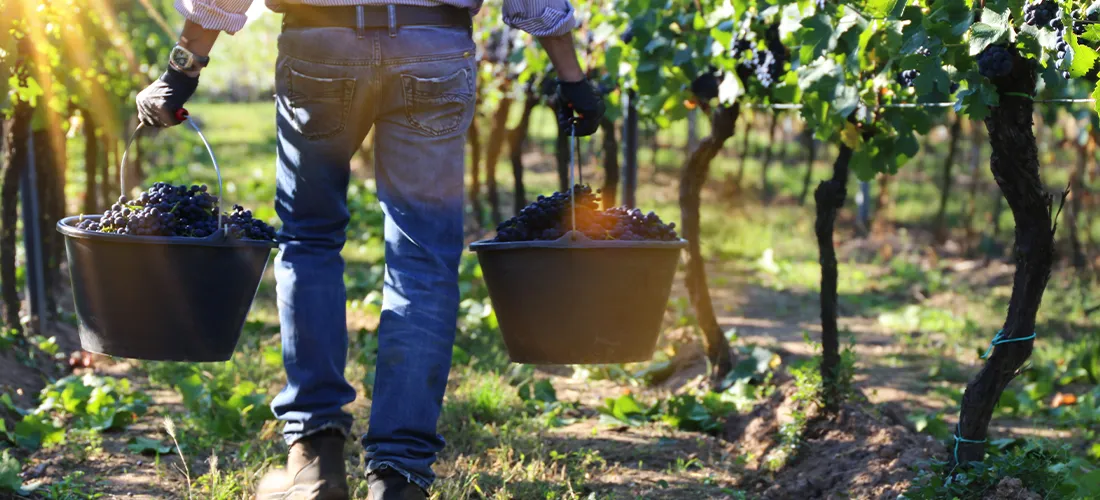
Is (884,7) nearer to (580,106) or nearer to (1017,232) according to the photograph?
(1017,232)

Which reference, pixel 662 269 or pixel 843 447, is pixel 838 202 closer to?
pixel 843 447

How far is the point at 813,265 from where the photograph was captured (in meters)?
8.88

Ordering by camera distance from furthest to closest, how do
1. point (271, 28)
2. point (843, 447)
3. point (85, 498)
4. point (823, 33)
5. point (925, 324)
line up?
1. point (271, 28)
2. point (925, 324)
3. point (843, 447)
4. point (823, 33)
5. point (85, 498)

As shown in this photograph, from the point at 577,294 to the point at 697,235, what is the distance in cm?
204

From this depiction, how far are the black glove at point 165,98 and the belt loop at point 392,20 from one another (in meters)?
0.48

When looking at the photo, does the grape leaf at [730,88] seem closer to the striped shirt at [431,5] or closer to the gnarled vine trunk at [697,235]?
the gnarled vine trunk at [697,235]

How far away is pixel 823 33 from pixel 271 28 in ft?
73.0

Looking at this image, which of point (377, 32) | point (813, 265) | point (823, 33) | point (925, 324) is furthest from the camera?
point (813, 265)

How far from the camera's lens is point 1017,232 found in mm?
2752

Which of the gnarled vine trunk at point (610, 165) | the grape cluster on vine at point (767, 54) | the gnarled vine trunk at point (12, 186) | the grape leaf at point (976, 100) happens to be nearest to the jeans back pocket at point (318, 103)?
the grape leaf at point (976, 100)

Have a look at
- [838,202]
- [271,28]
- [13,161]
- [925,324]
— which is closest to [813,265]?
[925,324]

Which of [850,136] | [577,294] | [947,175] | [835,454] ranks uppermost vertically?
[850,136]

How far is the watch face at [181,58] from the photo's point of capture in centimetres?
250

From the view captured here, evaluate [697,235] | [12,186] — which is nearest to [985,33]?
[697,235]
